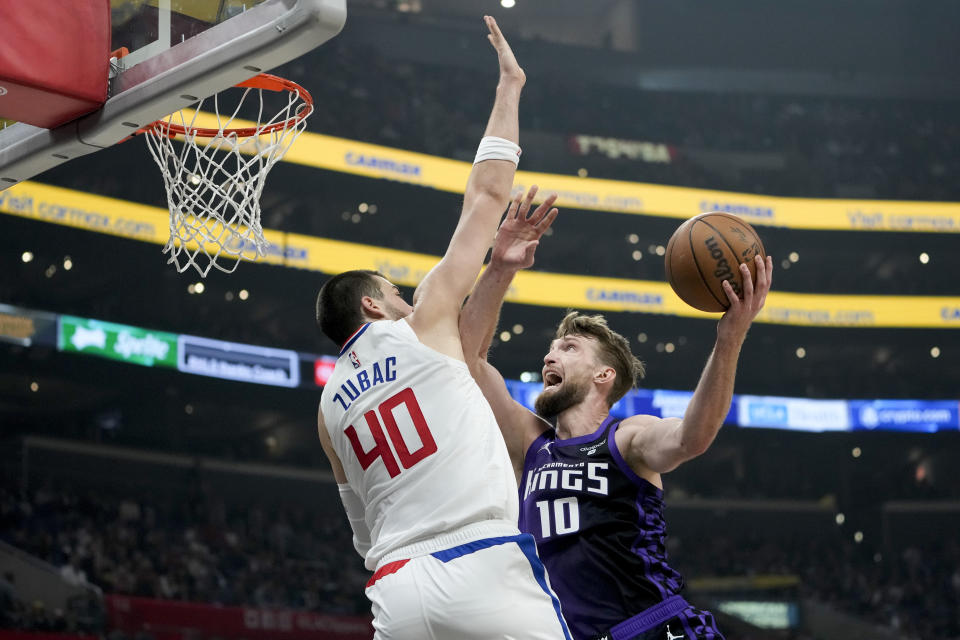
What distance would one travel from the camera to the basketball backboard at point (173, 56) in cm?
330

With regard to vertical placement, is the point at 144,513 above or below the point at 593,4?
below

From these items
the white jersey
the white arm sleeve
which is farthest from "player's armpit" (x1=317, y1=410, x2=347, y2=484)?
→ the white jersey

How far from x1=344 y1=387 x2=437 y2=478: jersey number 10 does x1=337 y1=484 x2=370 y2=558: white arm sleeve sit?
1.49ft

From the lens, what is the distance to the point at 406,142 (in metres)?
24.5

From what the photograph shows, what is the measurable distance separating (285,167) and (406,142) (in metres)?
3.34

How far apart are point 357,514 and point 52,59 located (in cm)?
195

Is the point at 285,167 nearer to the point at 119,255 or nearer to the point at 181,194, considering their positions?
the point at 119,255

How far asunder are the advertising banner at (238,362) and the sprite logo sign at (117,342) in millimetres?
305

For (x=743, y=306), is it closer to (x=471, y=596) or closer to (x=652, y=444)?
(x=652, y=444)

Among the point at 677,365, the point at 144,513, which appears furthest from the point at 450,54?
the point at 144,513

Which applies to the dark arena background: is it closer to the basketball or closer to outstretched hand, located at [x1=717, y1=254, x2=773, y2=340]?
the basketball

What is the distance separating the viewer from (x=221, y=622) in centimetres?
1532

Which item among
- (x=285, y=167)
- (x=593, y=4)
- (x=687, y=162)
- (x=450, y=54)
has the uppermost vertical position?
(x=593, y=4)

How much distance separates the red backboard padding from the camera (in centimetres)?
370
